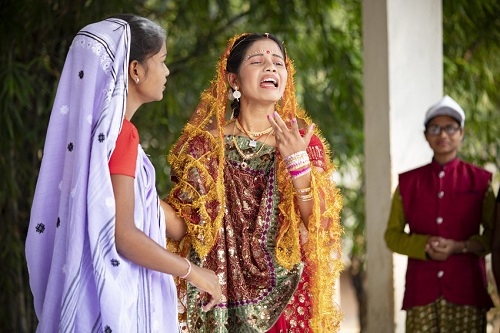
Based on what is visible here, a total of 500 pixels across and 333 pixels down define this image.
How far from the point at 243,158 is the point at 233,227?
0.28 m

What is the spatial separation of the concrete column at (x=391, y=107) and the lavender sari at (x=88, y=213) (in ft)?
8.55

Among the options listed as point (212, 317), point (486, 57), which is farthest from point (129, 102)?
point (486, 57)

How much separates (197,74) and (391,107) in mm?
1657

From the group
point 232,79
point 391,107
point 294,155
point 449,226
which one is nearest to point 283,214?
point 294,155

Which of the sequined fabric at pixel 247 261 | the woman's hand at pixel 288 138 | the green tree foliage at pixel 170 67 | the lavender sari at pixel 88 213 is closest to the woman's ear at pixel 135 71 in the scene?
the lavender sari at pixel 88 213

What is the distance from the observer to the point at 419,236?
161 inches

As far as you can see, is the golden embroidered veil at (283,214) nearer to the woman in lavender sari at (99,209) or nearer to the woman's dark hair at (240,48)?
the woman's dark hair at (240,48)

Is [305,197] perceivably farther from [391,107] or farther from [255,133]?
[391,107]

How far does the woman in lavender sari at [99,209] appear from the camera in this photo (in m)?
2.37

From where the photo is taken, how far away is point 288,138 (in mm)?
2928

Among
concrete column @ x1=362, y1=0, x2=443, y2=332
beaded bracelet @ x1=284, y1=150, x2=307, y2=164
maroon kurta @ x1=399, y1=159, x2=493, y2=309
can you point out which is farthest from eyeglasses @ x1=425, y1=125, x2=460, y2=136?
beaded bracelet @ x1=284, y1=150, x2=307, y2=164

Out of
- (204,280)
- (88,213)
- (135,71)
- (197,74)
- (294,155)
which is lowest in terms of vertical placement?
(204,280)

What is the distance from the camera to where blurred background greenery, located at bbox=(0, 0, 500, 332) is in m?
4.96

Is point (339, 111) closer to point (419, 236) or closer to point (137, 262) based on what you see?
point (419, 236)
